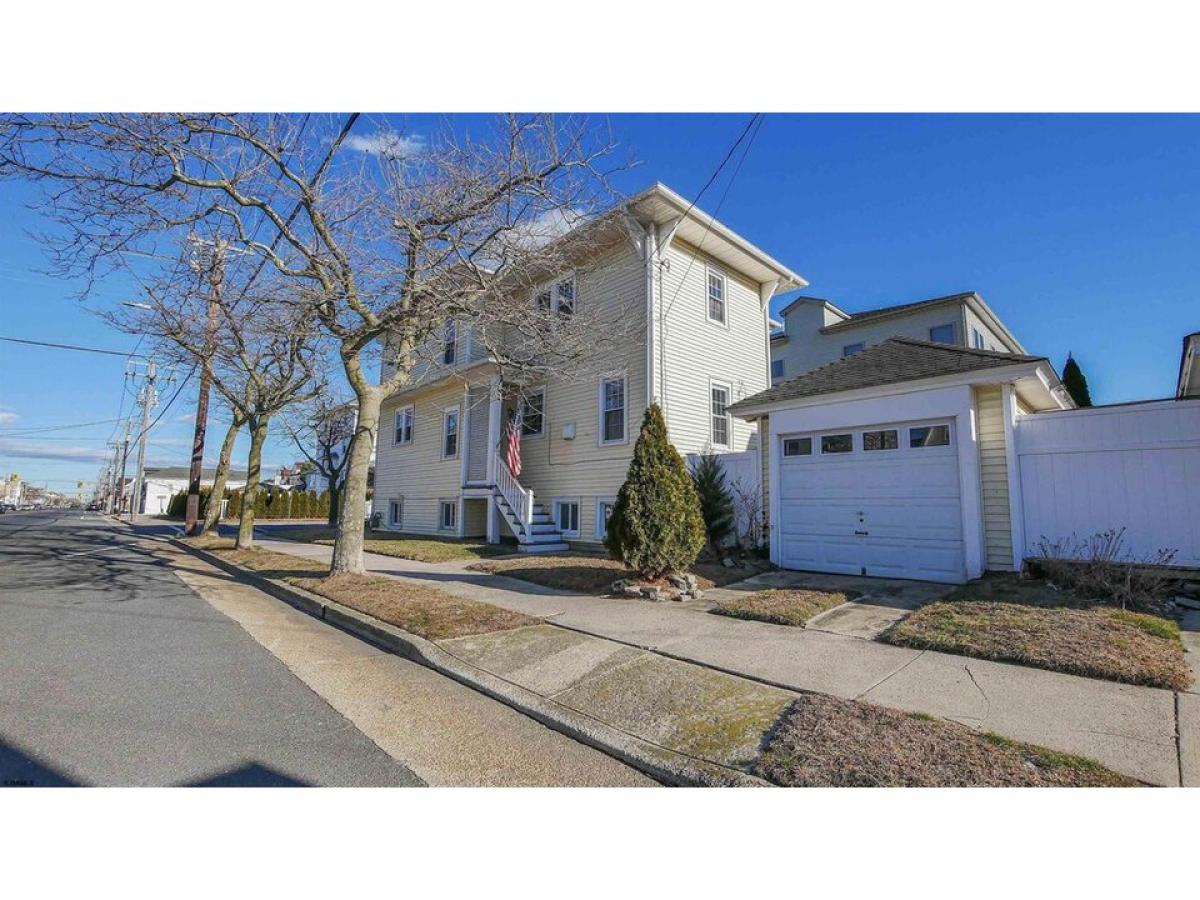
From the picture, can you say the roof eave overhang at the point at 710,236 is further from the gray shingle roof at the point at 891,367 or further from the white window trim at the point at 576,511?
the white window trim at the point at 576,511

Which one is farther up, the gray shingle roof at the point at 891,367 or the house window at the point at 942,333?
the house window at the point at 942,333

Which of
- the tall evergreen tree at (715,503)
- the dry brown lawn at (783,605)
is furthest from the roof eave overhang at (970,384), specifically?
the dry brown lawn at (783,605)

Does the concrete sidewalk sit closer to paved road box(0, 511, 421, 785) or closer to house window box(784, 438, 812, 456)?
paved road box(0, 511, 421, 785)

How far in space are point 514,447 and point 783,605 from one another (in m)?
9.31

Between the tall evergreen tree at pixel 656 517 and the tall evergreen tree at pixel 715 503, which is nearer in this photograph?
the tall evergreen tree at pixel 656 517

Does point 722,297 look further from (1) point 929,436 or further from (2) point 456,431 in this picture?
(2) point 456,431

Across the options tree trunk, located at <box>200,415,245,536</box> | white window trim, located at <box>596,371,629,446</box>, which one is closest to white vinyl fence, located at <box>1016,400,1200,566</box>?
white window trim, located at <box>596,371,629,446</box>

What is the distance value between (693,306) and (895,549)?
7325 millimetres

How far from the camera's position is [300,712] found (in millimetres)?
3930

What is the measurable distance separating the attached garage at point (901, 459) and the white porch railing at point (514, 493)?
226 inches

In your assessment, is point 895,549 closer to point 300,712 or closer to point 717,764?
point 717,764

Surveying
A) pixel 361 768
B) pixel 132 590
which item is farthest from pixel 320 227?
pixel 361 768

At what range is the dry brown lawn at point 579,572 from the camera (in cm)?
845

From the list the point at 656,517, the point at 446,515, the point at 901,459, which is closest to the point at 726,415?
the point at 901,459
